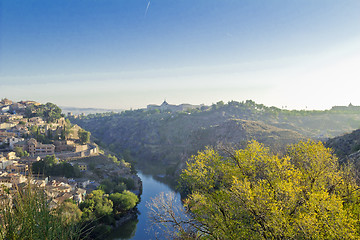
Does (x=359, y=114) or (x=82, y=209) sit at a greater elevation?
(x=359, y=114)

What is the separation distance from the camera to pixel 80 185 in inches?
1372

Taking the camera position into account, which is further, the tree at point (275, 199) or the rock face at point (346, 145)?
the rock face at point (346, 145)

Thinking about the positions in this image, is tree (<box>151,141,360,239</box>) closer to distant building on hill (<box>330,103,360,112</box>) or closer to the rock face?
the rock face

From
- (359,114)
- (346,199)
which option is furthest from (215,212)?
(359,114)

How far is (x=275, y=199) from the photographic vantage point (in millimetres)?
8586

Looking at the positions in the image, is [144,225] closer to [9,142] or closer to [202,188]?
[202,188]

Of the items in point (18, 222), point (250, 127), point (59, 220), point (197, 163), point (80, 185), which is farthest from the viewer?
point (250, 127)

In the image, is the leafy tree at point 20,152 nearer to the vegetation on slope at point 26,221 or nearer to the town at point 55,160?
the town at point 55,160

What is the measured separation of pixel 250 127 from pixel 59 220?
213 ft

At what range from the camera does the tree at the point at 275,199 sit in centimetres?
721

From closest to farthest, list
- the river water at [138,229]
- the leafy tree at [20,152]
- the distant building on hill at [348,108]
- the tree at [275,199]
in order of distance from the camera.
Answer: the tree at [275,199]
the river water at [138,229]
the leafy tree at [20,152]
the distant building on hill at [348,108]

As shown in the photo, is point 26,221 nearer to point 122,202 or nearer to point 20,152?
point 122,202

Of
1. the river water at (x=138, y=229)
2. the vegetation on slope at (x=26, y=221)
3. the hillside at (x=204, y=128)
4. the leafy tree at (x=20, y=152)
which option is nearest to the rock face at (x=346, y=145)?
the river water at (x=138, y=229)

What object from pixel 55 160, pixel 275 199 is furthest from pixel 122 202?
pixel 275 199
